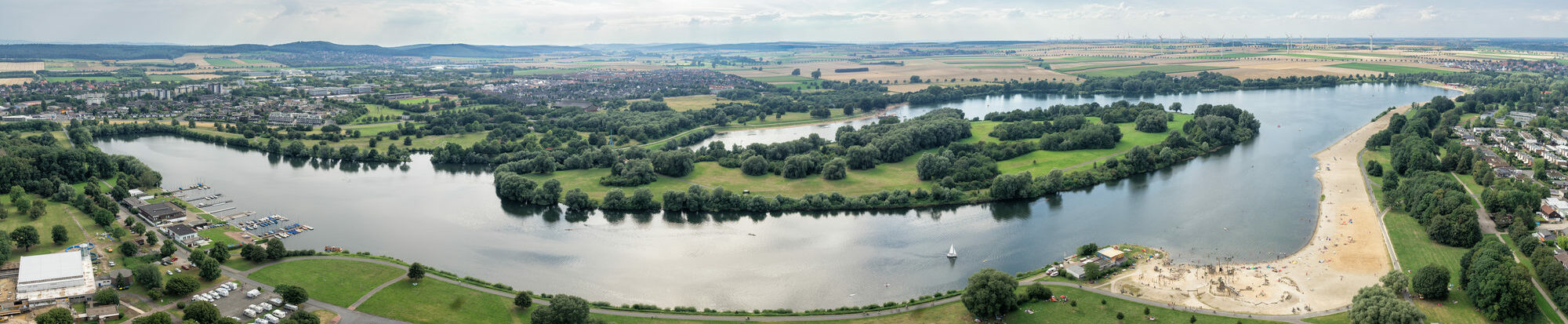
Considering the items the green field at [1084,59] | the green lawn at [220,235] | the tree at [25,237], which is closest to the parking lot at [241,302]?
the green lawn at [220,235]

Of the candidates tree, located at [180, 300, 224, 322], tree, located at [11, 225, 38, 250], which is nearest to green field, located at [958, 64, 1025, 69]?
tree, located at [11, 225, 38, 250]

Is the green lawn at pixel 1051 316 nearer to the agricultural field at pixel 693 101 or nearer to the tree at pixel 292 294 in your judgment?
the tree at pixel 292 294

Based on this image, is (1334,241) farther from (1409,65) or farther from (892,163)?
(1409,65)

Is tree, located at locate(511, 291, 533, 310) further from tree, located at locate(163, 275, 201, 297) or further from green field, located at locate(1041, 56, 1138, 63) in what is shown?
green field, located at locate(1041, 56, 1138, 63)

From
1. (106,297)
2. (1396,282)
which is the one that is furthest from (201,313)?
(1396,282)

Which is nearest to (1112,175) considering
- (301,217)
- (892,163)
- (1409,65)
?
(892,163)

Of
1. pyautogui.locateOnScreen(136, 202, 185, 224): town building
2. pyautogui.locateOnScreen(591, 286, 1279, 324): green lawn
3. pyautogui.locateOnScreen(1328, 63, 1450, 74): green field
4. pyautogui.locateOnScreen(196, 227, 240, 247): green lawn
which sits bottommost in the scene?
pyautogui.locateOnScreen(591, 286, 1279, 324): green lawn
